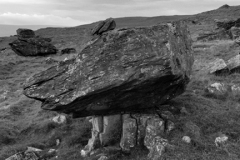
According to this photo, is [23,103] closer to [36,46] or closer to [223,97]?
[223,97]

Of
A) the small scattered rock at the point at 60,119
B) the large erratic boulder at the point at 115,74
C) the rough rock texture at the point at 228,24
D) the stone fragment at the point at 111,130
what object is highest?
the rough rock texture at the point at 228,24

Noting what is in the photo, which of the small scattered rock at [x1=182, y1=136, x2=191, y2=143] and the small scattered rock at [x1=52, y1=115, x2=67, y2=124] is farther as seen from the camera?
the small scattered rock at [x1=52, y1=115, x2=67, y2=124]

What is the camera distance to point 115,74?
33.6 feet

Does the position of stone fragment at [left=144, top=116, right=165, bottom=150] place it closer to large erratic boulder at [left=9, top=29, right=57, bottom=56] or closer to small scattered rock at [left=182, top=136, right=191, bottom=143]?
small scattered rock at [left=182, top=136, right=191, bottom=143]

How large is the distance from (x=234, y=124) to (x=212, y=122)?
1072 mm

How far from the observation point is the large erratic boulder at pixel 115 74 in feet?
33.3

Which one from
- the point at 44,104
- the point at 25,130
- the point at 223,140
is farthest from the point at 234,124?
the point at 25,130

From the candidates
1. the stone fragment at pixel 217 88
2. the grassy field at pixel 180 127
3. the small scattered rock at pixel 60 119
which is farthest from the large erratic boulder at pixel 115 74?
the stone fragment at pixel 217 88

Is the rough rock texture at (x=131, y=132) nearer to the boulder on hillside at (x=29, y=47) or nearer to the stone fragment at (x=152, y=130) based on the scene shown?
the stone fragment at (x=152, y=130)

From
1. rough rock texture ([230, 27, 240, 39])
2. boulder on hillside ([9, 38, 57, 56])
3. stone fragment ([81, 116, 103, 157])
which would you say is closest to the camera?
stone fragment ([81, 116, 103, 157])

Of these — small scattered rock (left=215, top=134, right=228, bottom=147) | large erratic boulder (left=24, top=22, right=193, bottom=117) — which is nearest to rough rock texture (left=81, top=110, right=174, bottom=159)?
large erratic boulder (left=24, top=22, right=193, bottom=117)

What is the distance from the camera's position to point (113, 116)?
39.8 ft

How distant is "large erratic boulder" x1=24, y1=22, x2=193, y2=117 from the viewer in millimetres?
10141

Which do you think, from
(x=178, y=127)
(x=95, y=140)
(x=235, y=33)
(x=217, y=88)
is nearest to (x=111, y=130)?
(x=95, y=140)
